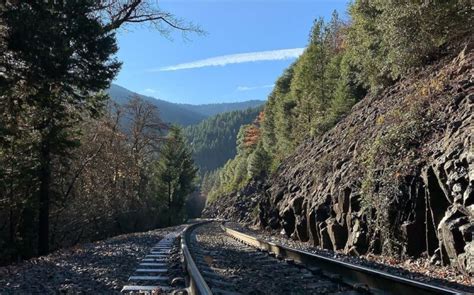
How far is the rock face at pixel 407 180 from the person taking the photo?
901cm

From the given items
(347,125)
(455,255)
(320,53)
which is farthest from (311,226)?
(320,53)

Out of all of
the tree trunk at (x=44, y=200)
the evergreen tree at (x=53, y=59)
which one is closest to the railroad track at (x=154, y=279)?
the evergreen tree at (x=53, y=59)

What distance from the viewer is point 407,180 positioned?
1086cm

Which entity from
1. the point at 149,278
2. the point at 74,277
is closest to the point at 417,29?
the point at 149,278

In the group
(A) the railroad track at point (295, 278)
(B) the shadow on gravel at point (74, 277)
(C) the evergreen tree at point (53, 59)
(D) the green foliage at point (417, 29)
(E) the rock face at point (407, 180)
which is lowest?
(B) the shadow on gravel at point (74, 277)

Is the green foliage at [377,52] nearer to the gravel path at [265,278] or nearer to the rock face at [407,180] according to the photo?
the rock face at [407,180]

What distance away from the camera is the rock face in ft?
29.6

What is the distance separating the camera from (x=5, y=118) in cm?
1426

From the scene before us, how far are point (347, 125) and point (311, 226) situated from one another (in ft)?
21.7

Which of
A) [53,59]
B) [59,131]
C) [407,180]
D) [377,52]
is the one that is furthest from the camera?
[377,52]

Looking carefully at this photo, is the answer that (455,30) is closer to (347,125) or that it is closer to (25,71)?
(347,125)

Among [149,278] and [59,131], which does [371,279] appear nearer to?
[149,278]

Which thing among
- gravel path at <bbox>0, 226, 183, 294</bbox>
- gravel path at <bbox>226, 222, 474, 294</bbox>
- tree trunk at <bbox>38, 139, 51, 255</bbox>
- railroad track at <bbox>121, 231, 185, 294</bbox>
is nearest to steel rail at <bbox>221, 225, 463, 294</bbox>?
gravel path at <bbox>226, 222, 474, 294</bbox>

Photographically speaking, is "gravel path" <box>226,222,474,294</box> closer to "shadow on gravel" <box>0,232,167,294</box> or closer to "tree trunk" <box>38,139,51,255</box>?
"shadow on gravel" <box>0,232,167,294</box>
